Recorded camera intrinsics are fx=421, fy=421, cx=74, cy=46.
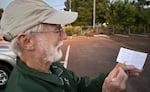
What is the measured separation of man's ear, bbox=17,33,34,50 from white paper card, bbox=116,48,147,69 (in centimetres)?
56

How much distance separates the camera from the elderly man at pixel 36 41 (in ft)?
8.23

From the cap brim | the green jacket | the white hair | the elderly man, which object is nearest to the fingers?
the elderly man

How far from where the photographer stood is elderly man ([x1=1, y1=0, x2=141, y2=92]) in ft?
8.23

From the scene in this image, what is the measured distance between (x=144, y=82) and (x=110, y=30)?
52.7m

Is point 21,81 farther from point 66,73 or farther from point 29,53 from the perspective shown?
point 66,73

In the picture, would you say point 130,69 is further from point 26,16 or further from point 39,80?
point 26,16

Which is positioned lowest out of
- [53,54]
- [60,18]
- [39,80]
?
[39,80]

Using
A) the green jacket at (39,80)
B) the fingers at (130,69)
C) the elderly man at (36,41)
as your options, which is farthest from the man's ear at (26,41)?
the fingers at (130,69)

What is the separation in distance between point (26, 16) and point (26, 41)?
157 millimetres

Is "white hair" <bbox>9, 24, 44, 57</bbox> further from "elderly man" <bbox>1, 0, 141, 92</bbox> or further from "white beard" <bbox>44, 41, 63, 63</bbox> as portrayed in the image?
"white beard" <bbox>44, 41, 63, 63</bbox>

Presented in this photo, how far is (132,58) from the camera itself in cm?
258

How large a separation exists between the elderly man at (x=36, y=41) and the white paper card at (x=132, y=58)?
0.04 meters

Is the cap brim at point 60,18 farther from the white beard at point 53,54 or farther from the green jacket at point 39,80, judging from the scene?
the green jacket at point 39,80

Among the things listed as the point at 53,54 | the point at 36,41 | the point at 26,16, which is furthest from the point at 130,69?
the point at 26,16
